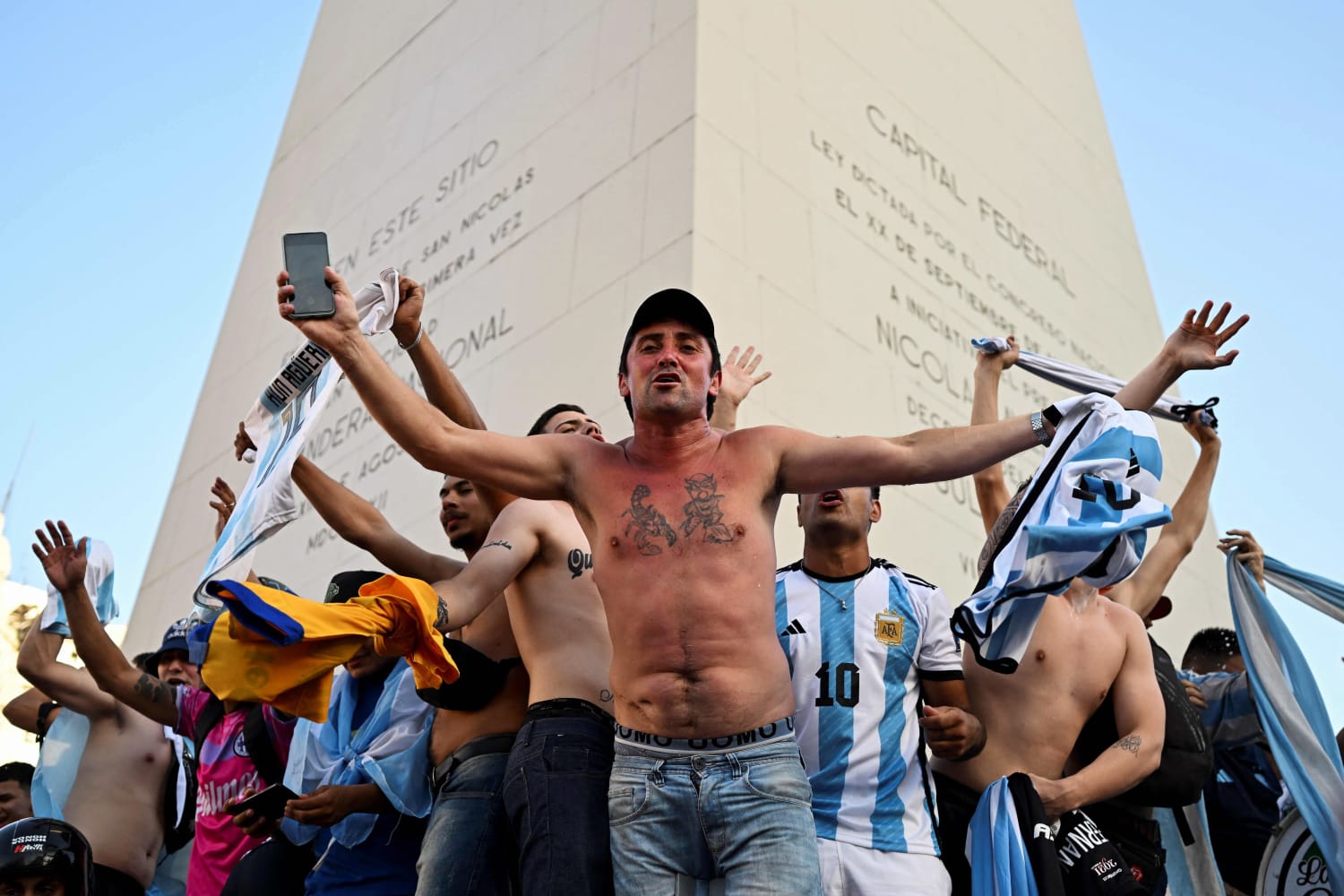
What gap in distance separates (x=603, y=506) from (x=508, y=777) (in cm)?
70

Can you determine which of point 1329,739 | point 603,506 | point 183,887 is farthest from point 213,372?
point 1329,739

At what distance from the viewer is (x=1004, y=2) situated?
1042 centimetres

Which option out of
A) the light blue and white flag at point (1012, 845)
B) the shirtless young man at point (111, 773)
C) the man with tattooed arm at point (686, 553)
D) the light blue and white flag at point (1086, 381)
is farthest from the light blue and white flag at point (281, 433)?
the light blue and white flag at point (1086, 381)

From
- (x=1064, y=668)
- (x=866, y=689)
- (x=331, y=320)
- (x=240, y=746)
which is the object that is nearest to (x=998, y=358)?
(x=1064, y=668)

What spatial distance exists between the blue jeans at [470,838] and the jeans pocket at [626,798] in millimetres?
377

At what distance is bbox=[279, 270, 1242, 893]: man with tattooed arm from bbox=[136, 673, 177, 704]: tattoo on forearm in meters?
2.28

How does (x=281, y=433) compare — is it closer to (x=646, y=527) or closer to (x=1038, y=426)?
(x=646, y=527)

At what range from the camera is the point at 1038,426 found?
320 cm

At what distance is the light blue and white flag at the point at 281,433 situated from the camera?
3.29 metres

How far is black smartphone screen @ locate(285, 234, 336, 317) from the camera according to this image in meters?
3.05

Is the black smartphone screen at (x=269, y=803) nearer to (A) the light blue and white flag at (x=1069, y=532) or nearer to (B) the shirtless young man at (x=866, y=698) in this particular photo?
(B) the shirtless young man at (x=866, y=698)

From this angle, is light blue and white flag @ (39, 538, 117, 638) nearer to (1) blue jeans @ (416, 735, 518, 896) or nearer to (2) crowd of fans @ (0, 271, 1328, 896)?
(2) crowd of fans @ (0, 271, 1328, 896)

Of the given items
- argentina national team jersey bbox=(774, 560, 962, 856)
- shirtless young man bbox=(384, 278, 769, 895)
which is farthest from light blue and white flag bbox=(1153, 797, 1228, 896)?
shirtless young man bbox=(384, 278, 769, 895)

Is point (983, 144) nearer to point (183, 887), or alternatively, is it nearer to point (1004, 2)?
point (1004, 2)
